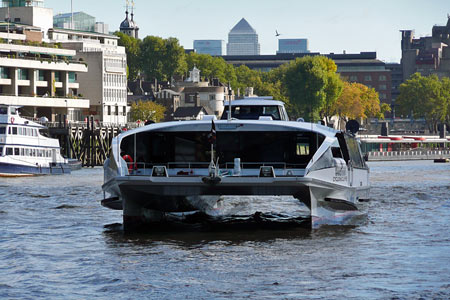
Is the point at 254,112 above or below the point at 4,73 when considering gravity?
below

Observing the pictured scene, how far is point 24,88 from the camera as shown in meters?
137

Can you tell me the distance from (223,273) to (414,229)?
11481 mm

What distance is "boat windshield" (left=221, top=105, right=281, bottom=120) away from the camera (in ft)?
132

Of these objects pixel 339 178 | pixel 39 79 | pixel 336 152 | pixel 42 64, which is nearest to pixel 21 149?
pixel 42 64

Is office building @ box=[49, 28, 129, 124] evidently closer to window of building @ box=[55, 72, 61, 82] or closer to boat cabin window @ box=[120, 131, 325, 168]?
window of building @ box=[55, 72, 61, 82]

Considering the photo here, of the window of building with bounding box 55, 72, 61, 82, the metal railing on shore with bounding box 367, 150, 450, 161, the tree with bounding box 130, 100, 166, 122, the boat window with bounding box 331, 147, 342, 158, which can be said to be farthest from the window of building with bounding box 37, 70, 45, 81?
the boat window with bounding box 331, 147, 342, 158

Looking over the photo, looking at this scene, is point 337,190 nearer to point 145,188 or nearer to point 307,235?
point 307,235

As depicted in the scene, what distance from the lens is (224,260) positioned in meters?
27.3

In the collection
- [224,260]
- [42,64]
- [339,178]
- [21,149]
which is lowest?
[224,260]

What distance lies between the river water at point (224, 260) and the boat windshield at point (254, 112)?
325 cm

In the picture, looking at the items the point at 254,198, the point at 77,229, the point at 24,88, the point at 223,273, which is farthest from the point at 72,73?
the point at 223,273

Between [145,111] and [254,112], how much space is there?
438 feet

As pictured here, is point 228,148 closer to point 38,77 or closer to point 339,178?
point 339,178

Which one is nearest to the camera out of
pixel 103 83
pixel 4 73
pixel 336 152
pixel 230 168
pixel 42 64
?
pixel 336 152
